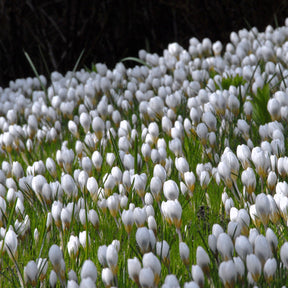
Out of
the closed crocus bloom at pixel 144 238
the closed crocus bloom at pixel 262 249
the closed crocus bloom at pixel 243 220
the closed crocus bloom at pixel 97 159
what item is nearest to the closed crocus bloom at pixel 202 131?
the closed crocus bloom at pixel 97 159

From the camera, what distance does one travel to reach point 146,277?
190 cm

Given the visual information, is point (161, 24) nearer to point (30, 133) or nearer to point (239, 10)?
point (239, 10)

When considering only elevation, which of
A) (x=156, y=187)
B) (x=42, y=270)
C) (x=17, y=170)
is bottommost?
(x=42, y=270)

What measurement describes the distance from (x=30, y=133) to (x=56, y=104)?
73 cm

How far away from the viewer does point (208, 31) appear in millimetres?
9258

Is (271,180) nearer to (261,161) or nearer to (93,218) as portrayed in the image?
(261,161)

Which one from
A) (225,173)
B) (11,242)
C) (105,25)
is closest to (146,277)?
(11,242)

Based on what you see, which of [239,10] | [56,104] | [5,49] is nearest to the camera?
[56,104]

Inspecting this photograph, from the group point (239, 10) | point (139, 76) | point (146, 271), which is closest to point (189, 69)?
point (139, 76)

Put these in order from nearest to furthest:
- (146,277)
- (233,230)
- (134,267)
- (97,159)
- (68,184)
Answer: (146,277) → (134,267) → (233,230) → (68,184) → (97,159)

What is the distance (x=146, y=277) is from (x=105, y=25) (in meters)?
6.98

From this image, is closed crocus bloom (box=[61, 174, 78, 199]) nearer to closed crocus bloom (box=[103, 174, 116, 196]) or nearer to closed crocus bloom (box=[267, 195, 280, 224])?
closed crocus bloom (box=[103, 174, 116, 196])

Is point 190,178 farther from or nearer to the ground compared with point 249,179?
farther from the ground

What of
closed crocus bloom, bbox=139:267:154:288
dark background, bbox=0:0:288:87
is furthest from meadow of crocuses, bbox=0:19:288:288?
dark background, bbox=0:0:288:87
